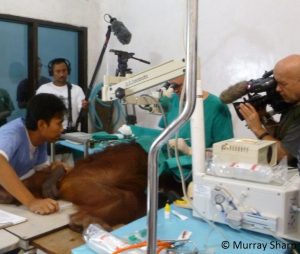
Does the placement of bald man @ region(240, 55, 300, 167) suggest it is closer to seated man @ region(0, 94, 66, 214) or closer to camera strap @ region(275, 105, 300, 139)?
camera strap @ region(275, 105, 300, 139)

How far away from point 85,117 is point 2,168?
235cm

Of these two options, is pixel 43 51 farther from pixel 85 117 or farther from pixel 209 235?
pixel 209 235

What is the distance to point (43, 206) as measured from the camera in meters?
1.40

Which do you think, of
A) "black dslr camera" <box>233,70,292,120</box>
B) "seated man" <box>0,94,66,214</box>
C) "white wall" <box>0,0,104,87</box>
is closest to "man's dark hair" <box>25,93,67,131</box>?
"seated man" <box>0,94,66,214</box>

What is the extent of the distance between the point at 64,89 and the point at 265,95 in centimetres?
215

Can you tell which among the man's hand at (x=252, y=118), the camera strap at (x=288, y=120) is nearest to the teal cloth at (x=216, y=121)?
the man's hand at (x=252, y=118)

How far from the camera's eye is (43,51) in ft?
12.0

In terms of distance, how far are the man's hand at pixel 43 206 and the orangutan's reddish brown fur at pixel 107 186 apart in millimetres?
95

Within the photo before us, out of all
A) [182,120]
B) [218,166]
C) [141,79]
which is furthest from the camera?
[141,79]

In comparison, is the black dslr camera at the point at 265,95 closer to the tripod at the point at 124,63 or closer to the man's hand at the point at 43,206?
the man's hand at the point at 43,206

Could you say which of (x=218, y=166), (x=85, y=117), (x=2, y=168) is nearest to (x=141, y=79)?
(x=218, y=166)

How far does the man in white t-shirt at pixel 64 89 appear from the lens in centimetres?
330

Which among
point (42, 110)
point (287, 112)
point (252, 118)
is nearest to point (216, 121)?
point (252, 118)

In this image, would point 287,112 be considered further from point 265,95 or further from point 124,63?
point 124,63
